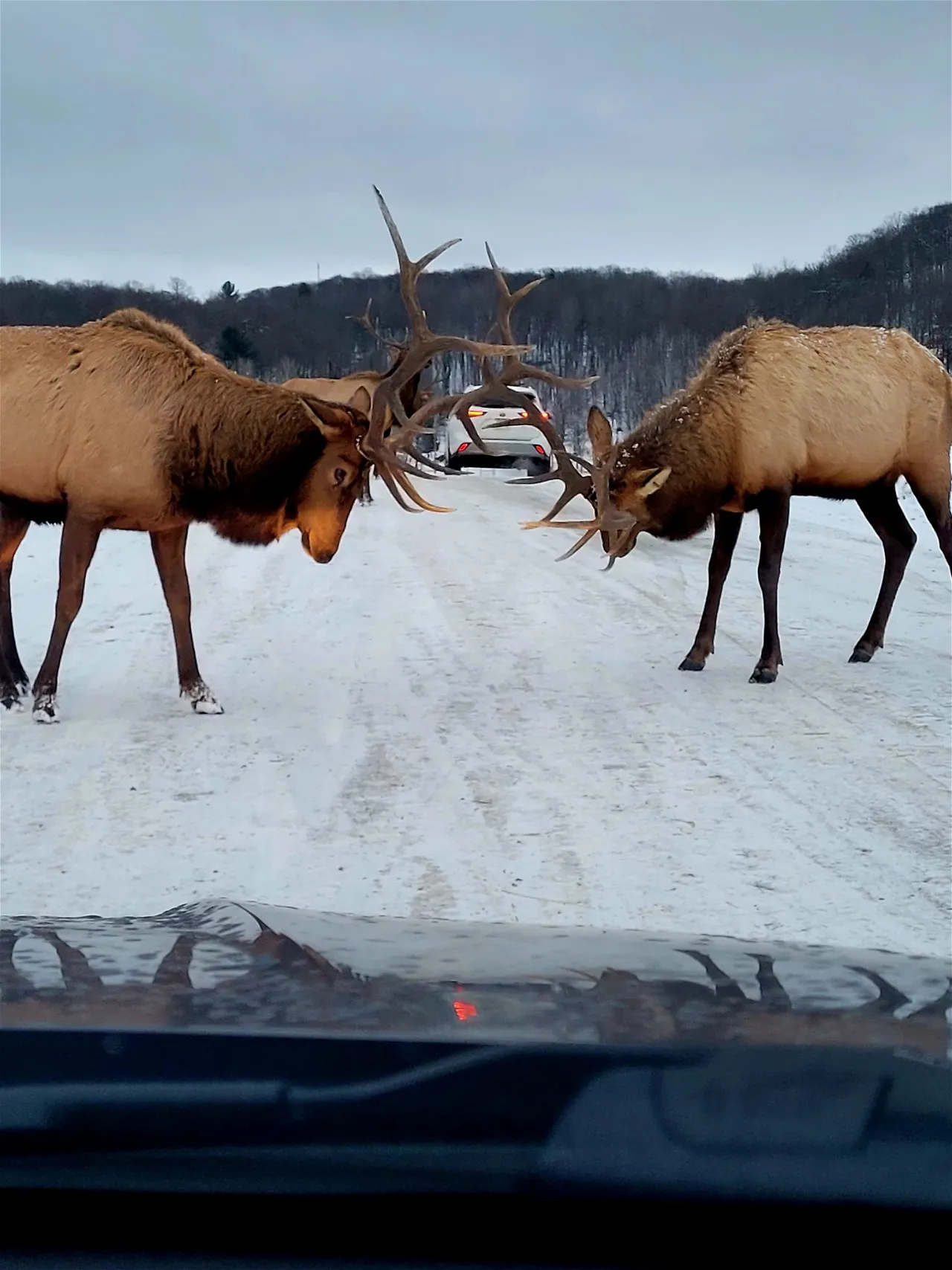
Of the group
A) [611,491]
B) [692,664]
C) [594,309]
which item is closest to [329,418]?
[611,491]

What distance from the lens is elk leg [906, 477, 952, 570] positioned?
9.21 meters

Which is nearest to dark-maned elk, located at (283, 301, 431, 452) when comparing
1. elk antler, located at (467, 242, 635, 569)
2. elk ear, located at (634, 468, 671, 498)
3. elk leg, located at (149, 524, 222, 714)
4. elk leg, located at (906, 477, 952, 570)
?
elk antler, located at (467, 242, 635, 569)

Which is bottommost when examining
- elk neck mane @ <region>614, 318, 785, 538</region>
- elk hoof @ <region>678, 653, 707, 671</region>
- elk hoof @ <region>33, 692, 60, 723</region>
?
elk hoof @ <region>33, 692, 60, 723</region>

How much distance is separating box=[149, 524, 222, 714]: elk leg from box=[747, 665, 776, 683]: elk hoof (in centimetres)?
312

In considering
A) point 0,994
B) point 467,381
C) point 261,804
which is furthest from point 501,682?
point 467,381

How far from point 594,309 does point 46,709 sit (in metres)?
44.3

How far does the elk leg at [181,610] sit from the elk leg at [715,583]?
2931mm

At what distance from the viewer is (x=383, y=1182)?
134 cm

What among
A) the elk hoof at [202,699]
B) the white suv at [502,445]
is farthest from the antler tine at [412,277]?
the white suv at [502,445]

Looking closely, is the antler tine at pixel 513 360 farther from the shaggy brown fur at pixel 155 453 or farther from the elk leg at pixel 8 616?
the elk leg at pixel 8 616

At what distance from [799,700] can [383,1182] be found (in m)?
6.23

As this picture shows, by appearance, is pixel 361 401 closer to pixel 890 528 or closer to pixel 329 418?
pixel 329 418

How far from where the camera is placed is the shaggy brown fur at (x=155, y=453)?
720cm

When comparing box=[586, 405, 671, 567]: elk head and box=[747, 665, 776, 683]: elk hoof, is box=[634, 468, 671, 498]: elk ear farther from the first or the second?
box=[747, 665, 776, 683]: elk hoof
